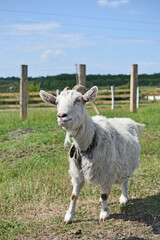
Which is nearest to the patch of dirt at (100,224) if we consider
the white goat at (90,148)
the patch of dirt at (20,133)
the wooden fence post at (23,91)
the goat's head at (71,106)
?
the white goat at (90,148)

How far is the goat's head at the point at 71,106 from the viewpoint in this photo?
3914 mm

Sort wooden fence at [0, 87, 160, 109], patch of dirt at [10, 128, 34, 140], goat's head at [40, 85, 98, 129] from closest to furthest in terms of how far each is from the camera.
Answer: goat's head at [40, 85, 98, 129], patch of dirt at [10, 128, 34, 140], wooden fence at [0, 87, 160, 109]

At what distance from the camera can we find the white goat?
4.14 m

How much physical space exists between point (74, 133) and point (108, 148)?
0.60 meters

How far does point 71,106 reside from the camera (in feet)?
13.2

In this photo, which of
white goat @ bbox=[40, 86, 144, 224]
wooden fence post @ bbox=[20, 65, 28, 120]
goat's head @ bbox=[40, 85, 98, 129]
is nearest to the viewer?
goat's head @ bbox=[40, 85, 98, 129]

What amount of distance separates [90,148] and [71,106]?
810 millimetres

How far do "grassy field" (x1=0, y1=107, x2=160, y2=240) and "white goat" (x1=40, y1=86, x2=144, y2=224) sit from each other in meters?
0.30

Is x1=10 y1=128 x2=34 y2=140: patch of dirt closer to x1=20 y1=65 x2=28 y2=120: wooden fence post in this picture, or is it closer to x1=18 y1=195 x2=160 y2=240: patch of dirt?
x1=20 y1=65 x2=28 y2=120: wooden fence post

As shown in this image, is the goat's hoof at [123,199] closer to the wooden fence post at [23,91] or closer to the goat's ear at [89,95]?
the goat's ear at [89,95]

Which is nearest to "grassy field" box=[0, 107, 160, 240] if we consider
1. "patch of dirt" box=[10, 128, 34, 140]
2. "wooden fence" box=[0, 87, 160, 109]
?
"patch of dirt" box=[10, 128, 34, 140]

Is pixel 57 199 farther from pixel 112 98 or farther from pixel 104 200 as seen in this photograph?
pixel 112 98

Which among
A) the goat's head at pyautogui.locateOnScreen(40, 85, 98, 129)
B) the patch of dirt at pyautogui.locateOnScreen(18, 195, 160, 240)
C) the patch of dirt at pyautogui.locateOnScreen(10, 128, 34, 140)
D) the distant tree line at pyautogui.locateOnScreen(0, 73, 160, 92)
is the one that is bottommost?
the patch of dirt at pyautogui.locateOnScreen(18, 195, 160, 240)

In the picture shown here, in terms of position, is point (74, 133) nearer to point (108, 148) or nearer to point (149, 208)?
point (108, 148)
